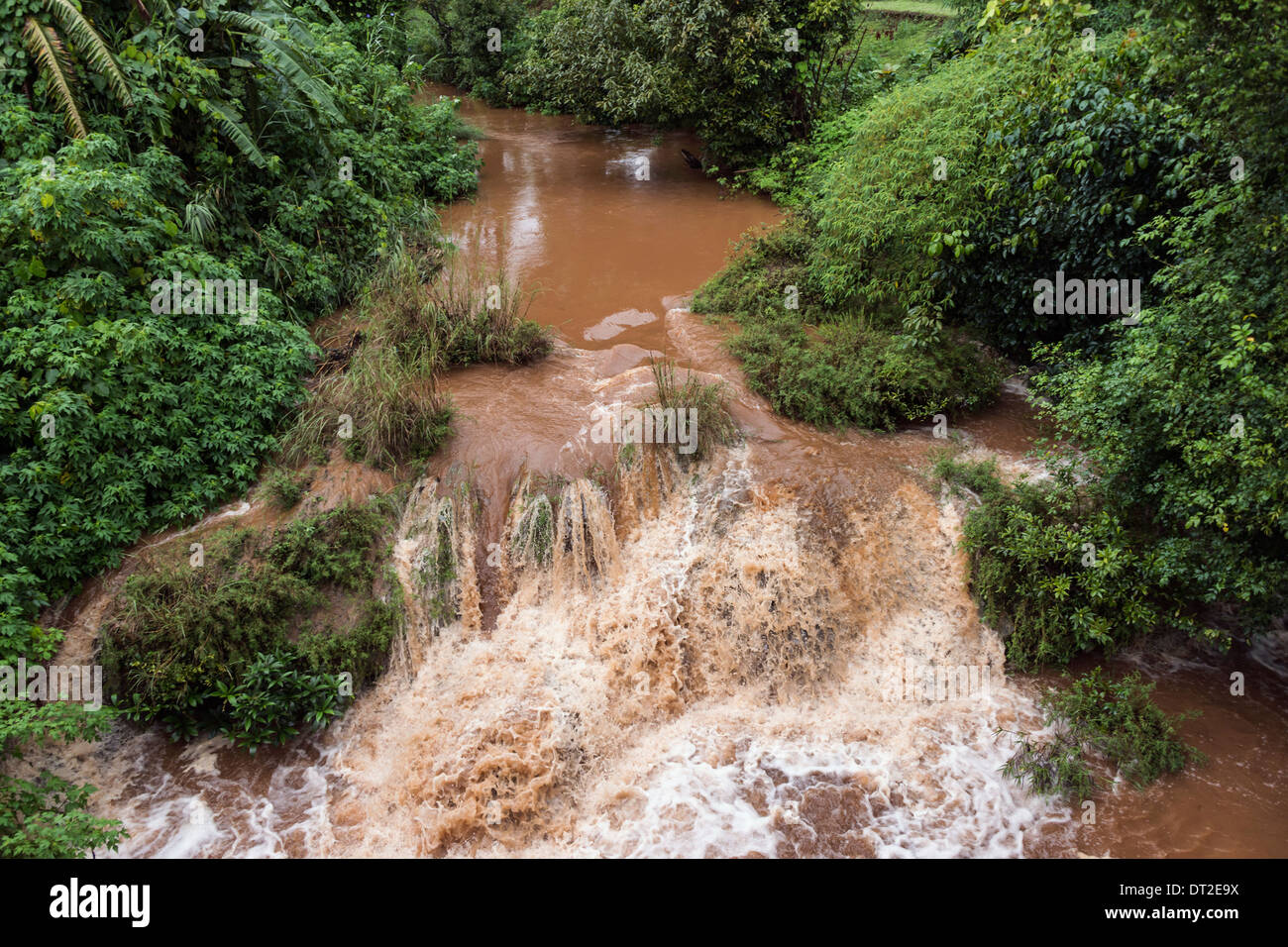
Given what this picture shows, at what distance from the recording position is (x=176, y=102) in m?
8.84

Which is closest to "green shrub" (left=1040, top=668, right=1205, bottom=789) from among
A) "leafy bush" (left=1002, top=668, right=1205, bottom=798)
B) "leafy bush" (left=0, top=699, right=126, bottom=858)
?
"leafy bush" (left=1002, top=668, right=1205, bottom=798)

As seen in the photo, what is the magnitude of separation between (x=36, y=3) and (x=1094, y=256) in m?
11.4

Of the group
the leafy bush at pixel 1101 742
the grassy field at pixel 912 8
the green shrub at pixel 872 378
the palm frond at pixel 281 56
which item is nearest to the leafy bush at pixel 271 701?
the green shrub at pixel 872 378

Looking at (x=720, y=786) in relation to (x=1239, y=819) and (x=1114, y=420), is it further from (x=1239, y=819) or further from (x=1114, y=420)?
(x=1114, y=420)

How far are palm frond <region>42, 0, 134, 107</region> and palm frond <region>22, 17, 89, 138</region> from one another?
9.2 inches

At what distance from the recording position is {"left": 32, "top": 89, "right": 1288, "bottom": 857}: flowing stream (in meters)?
6.12

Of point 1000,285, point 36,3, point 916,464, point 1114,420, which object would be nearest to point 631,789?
point 916,464

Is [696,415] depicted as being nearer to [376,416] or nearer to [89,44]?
[376,416]

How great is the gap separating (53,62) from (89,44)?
0.55m

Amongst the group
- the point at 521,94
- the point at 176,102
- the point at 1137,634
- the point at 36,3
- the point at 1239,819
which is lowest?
the point at 1239,819

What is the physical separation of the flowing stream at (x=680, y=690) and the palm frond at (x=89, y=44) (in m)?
4.62

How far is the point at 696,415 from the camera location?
842cm

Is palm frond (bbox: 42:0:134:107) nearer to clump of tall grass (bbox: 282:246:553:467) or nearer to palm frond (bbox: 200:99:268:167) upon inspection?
palm frond (bbox: 200:99:268:167)
